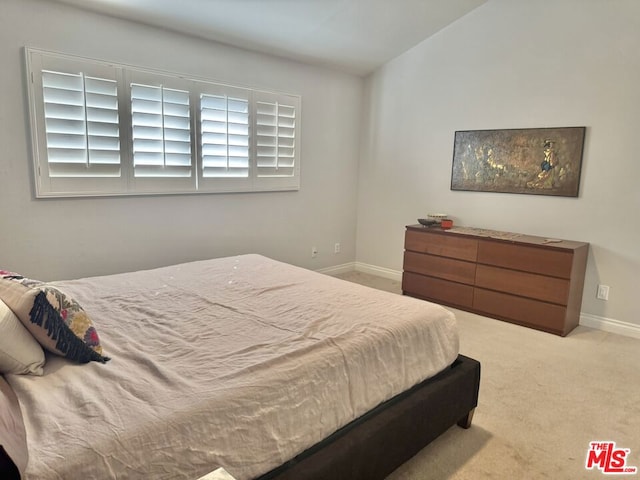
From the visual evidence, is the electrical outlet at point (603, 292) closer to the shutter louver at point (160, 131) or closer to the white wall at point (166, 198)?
the white wall at point (166, 198)

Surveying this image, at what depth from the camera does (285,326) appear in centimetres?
182

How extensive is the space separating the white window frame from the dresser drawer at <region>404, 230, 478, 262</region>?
1365 mm

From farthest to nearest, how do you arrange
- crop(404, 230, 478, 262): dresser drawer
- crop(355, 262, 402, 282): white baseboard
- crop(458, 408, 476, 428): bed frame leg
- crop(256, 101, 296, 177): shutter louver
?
crop(355, 262, 402, 282): white baseboard → crop(256, 101, 296, 177): shutter louver → crop(404, 230, 478, 262): dresser drawer → crop(458, 408, 476, 428): bed frame leg

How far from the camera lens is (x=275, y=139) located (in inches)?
165

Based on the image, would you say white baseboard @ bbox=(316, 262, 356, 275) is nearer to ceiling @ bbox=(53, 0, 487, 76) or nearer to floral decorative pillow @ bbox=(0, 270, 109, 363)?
ceiling @ bbox=(53, 0, 487, 76)

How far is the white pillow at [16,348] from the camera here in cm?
127

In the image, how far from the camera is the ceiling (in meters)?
3.11

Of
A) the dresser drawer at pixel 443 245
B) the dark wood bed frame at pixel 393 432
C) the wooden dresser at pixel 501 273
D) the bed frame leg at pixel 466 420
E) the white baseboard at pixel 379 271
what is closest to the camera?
the dark wood bed frame at pixel 393 432

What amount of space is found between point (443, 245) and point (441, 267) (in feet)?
0.72

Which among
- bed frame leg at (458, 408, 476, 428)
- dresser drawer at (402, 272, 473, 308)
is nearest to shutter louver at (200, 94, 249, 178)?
dresser drawer at (402, 272, 473, 308)

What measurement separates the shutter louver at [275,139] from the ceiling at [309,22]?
1.76 feet

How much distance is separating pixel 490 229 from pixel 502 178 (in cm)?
51
